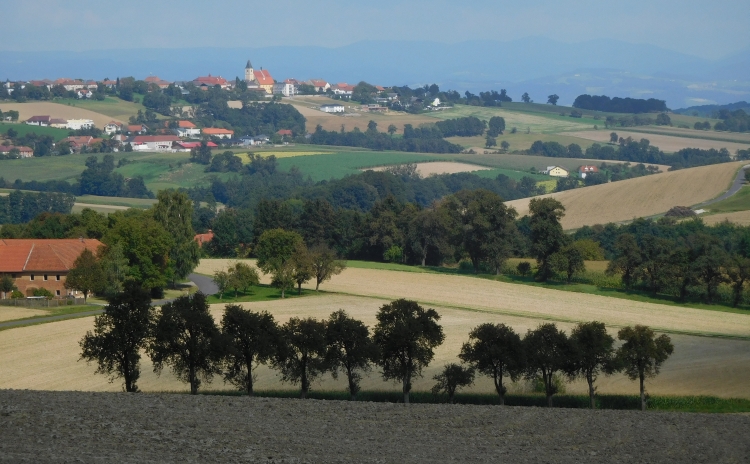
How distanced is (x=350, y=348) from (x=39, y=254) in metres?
34.5

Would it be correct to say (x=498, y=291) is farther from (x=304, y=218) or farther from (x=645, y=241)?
(x=304, y=218)

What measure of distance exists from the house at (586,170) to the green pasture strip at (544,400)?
422 feet

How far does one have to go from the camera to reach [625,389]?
3875 centimetres

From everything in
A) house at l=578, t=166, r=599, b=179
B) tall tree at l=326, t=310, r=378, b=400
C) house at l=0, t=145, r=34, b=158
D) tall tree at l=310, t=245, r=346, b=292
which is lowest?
house at l=0, t=145, r=34, b=158

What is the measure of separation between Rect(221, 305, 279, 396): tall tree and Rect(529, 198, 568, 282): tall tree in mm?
37223

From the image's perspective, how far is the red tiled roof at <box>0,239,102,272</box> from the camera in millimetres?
62781

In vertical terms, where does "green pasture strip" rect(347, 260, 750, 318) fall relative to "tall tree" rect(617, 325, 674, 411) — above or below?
below

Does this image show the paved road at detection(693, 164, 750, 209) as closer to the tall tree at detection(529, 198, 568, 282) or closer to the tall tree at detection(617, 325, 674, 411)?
the tall tree at detection(529, 198, 568, 282)

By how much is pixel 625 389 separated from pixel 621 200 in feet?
251

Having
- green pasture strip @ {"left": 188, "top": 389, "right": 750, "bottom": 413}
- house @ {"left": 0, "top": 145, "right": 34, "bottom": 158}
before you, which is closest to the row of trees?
green pasture strip @ {"left": 188, "top": 389, "right": 750, "bottom": 413}

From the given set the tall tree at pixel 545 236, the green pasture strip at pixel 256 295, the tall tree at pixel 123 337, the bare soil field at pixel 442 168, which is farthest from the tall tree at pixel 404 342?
the bare soil field at pixel 442 168

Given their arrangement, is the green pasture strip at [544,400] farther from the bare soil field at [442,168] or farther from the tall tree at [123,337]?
the bare soil field at [442,168]

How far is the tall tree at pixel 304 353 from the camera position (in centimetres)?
3650

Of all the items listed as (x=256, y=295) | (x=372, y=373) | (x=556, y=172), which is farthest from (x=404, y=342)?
(x=556, y=172)
